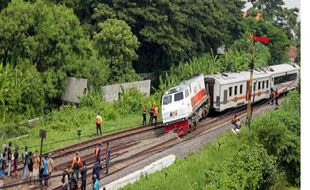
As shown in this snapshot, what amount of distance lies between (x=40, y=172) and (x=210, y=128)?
376 inches

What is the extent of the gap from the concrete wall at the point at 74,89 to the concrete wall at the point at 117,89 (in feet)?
3.59

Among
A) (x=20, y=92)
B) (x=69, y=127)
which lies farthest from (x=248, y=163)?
(x=20, y=92)

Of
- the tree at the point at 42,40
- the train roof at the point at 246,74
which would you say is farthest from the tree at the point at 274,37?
the tree at the point at 42,40

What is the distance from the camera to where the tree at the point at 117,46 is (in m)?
27.7

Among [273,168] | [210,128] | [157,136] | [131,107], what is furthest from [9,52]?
Answer: [273,168]

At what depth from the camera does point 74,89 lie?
2570 cm

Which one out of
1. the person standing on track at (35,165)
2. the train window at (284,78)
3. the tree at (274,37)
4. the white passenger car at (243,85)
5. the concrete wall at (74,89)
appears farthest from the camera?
the tree at (274,37)

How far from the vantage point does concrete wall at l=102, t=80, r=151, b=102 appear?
2627 cm

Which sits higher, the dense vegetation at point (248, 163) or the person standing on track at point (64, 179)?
the dense vegetation at point (248, 163)

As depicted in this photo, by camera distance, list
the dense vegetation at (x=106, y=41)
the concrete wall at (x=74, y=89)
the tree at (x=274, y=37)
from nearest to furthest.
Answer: the dense vegetation at (x=106, y=41) → the concrete wall at (x=74, y=89) → the tree at (x=274, y=37)

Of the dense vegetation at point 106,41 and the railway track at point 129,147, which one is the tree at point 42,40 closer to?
the dense vegetation at point 106,41

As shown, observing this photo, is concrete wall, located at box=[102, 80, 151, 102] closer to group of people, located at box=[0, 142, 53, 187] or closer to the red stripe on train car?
the red stripe on train car

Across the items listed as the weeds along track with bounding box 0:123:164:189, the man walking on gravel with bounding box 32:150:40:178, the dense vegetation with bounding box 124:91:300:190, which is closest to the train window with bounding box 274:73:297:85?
the weeds along track with bounding box 0:123:164:189

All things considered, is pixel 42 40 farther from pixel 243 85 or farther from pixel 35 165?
pixel 35 165
